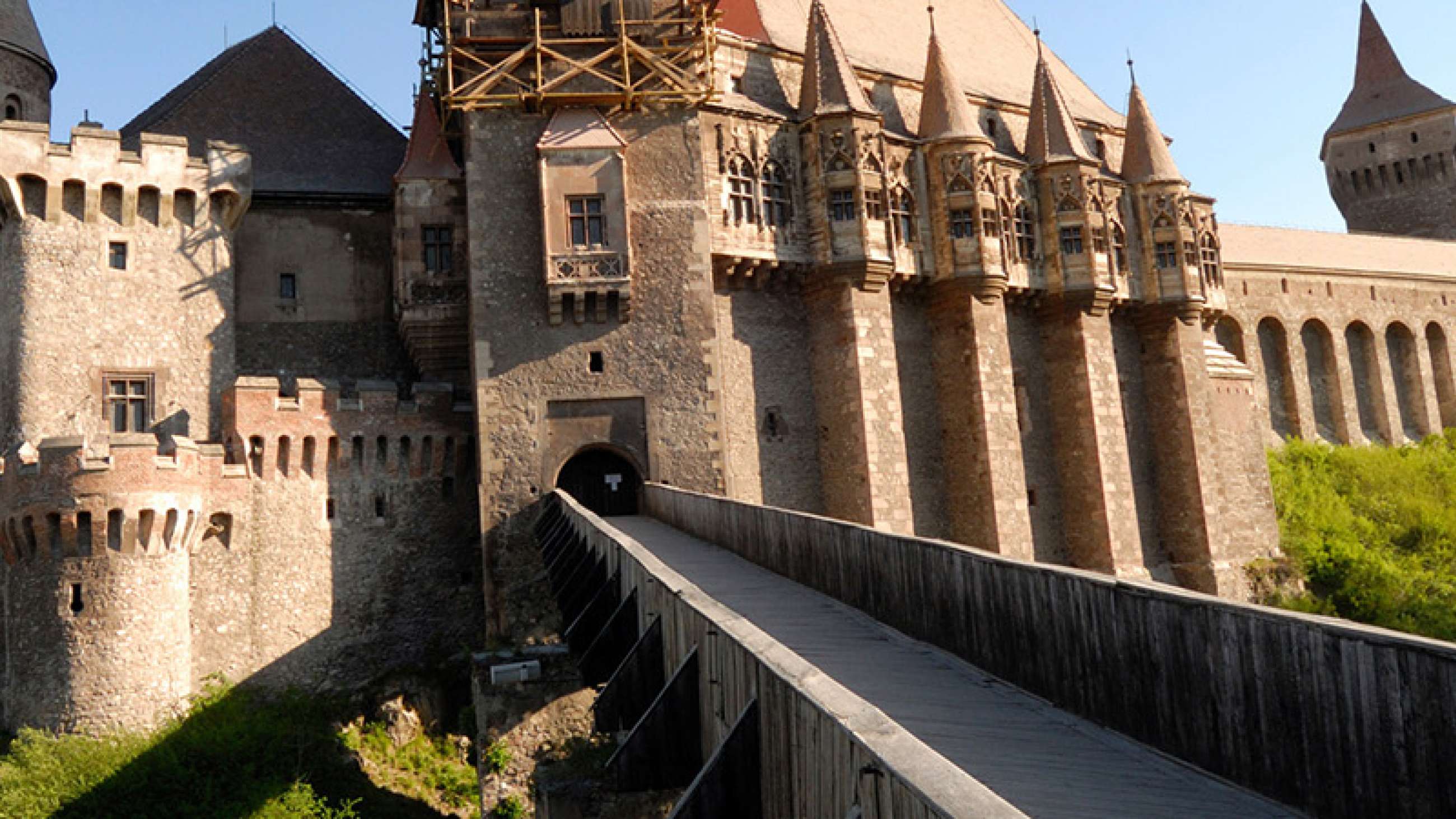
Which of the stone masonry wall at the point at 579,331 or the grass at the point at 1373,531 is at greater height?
the stone masonry wall at the point at 579,331

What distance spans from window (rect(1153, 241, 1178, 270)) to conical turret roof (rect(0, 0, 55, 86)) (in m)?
32.3

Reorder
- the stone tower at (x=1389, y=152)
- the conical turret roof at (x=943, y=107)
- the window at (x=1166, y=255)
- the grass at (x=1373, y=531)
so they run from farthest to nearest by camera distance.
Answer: the stone tower at (x=1389, y=152)
the grass at (x=1373, y=531)
the window at (x=1166, y=255)
the conical turret roof at (x=943, y=107)

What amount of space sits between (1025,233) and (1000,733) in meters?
27.0

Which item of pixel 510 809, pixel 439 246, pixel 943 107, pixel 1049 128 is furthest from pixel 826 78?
pixel 510 809

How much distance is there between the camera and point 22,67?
32.6 metres

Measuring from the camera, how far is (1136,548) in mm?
31062

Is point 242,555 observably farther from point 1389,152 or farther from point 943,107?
point 1389,152

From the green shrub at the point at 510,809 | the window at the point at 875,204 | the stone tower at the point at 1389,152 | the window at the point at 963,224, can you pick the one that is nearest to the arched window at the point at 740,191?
the window at the point at 875,204

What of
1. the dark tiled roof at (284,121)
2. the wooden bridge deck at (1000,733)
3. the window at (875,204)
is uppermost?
the dark tiled roof at (284,121)

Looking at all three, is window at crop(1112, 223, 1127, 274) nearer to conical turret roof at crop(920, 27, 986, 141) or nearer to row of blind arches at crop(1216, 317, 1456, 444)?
conical turret roof at crop(920, 27, 986, 141)

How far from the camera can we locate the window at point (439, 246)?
1057 inches

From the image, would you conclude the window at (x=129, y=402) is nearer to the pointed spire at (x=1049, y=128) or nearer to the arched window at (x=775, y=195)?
the arched window at (x=775, y=195)

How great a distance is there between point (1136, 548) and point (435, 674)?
18227mm

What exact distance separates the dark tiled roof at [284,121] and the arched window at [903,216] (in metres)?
12.7
